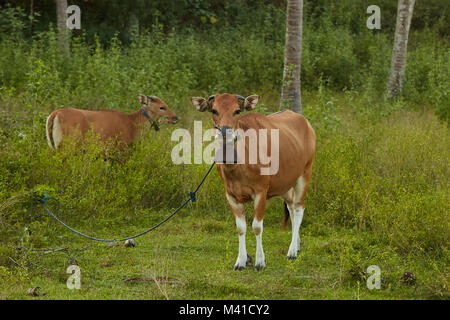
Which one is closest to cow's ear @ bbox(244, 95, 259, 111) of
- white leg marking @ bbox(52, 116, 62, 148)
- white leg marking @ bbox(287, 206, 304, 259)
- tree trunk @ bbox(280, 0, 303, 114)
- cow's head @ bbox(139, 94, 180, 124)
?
white leg marking @ bbox(287, 206, 304, 259)

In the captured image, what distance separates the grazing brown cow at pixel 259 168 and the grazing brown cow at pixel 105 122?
11.4ft

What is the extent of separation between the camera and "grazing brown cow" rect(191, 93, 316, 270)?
22.7 feet

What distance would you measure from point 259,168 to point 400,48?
11181 millimetres

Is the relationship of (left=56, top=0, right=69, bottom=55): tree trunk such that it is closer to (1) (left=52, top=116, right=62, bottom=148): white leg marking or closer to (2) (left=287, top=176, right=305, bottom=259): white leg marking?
(1) (left=52, top=116, right=62, bottom=148): white leg marking

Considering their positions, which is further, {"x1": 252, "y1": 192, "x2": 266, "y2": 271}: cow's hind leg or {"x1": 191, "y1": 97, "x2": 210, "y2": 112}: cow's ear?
{"x1": 252, "y1": 192, "x2": 266, "y2": 271}: cow's hind leg

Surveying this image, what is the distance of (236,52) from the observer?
19344mm

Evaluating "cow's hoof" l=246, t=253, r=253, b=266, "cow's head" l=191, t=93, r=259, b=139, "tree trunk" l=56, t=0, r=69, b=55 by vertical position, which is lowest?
"cow's hoof" l=246, t=253, r=253, b=266

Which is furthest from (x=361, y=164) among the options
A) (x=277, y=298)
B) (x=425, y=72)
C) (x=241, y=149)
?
(x=425, y=72)

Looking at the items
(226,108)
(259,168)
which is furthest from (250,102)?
(259,168)

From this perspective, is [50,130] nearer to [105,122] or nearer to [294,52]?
[105,122]

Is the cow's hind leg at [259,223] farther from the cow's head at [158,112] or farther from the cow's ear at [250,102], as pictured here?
the cow's head at [158,112]

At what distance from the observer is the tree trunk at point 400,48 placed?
1676 cm

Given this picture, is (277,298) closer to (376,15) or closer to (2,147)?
(2,147)

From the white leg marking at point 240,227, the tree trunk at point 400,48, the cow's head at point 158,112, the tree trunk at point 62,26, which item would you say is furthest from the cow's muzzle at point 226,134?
the tree trunk at point 62,26
